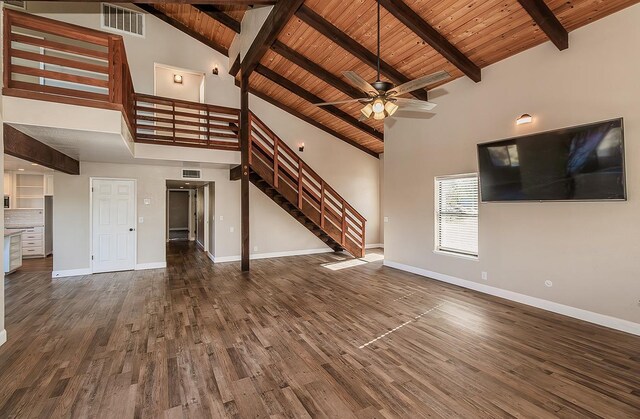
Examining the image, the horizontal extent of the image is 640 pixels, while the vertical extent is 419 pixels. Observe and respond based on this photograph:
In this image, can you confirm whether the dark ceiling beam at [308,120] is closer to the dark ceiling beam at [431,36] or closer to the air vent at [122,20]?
the air vent at [122,20]

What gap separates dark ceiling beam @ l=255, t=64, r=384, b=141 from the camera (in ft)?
23.3

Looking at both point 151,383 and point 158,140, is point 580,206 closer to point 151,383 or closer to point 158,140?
point 151,383

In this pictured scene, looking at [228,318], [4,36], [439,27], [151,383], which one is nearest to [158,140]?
[4,36]

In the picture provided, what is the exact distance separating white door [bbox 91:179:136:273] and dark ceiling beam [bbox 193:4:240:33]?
4.33m

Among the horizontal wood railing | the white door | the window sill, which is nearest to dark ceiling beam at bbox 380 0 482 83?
the window sill

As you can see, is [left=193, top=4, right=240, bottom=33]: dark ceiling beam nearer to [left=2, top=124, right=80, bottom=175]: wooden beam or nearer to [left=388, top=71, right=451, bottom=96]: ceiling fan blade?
[left=2, top=124, right=80, bottom=175]: wooden beam

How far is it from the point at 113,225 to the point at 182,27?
17.3ft

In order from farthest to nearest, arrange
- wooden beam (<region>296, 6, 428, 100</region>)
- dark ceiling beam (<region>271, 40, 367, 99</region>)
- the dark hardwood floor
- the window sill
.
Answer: dark ceiling beam (<region>271, 40, 367, 99</region>), the window sill, wooden beam (<region>296, 6, 428, 100</region>), the dark hardwood floor

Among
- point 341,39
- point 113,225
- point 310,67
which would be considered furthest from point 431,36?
point 113,225

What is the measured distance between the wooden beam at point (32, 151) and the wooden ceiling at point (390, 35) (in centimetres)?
428

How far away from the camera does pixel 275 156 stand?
6.92m

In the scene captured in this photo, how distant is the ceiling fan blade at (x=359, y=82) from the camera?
335 centimetres

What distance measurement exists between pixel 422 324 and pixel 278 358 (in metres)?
1.93

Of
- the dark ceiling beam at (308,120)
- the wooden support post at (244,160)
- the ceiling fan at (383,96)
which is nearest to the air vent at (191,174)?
the wooden support post at (244,160)
